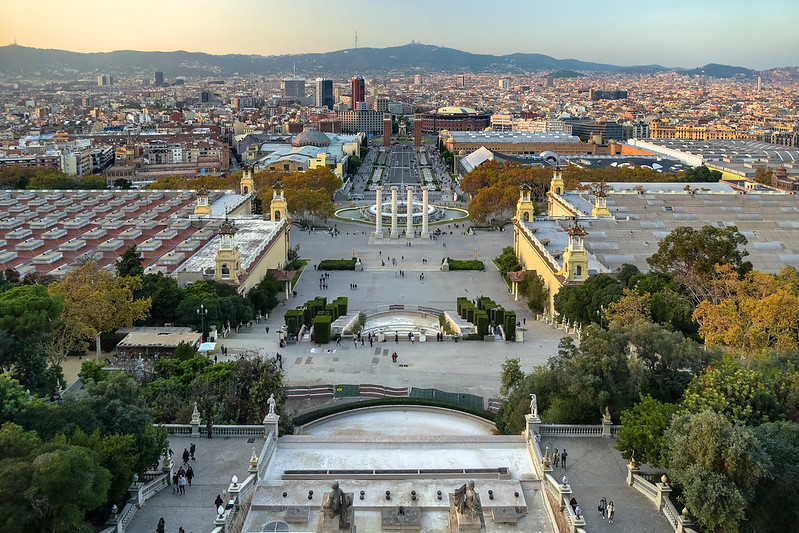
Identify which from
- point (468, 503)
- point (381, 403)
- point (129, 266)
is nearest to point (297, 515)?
point (468, 503)

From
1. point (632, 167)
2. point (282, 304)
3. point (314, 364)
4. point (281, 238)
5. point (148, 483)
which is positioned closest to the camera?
point (148, 483)

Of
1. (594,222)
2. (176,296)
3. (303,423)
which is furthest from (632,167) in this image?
(303,423)

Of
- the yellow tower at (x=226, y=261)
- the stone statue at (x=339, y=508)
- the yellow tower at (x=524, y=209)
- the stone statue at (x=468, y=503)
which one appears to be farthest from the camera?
the yellow tower at (x=524, y=209)

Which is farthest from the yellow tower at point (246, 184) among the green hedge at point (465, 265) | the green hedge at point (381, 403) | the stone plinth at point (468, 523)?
the stone plinth at point (468, 523)

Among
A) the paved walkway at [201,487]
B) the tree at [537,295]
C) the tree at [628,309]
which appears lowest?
the tree at [537,295]

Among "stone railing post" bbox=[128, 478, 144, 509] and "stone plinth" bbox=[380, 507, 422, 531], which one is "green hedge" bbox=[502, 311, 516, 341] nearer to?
"stone plinth" bbox=[380, 507, 422, 531]

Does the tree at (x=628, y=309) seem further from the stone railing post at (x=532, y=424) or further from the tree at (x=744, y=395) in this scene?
the stone railing post at (x=532, y=424)

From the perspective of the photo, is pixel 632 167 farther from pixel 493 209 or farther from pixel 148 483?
pixel 148 483
